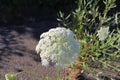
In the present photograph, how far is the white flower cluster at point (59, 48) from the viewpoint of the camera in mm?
2545

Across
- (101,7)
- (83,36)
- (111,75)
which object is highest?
(101,7)

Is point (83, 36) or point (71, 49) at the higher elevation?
point (83, 36)

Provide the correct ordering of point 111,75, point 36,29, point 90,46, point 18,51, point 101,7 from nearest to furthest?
point 90,46 < point 111,75 < point 18,51 < point 36,29 < point 101,7

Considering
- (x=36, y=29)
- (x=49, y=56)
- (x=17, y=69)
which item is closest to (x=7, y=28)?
(x=36, y=29)

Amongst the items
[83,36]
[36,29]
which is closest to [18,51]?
[36,29]

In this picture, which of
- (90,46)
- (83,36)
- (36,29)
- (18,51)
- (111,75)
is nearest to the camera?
(90,46)

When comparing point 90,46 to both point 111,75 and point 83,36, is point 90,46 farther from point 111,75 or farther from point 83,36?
point 111,75

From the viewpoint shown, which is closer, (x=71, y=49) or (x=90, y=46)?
(x=71, y=49)

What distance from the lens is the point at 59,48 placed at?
2.55m

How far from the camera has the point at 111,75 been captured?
3.85m

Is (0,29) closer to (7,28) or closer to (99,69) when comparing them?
(7,28)

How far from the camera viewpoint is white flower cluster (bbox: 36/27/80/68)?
254cm

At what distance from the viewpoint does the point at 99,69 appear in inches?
153

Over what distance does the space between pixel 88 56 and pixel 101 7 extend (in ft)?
7.65
